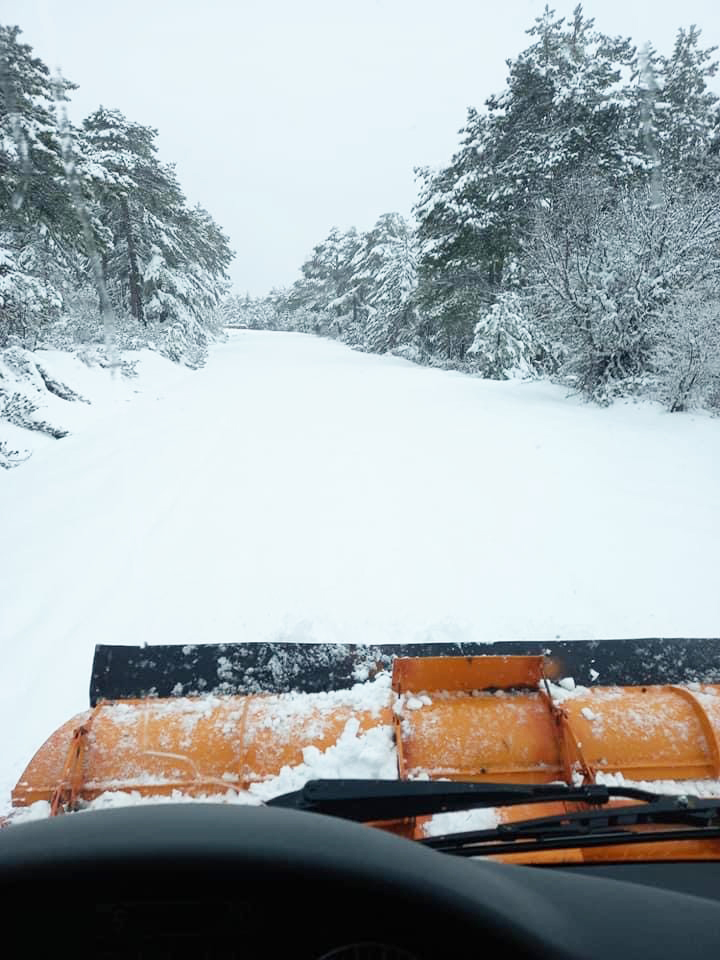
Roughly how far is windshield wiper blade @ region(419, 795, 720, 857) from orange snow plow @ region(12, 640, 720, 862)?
0.11 metres

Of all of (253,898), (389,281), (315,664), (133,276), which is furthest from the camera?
(389,281)

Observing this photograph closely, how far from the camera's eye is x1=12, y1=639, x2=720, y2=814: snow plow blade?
1753mm

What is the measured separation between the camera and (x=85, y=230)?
1316 centimetres

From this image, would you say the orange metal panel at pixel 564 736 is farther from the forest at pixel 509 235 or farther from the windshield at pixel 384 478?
the forest at pixel 509 235

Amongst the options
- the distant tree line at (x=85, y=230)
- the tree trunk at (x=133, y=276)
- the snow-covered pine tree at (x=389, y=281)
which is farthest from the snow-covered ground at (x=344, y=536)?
the snow-covered pine tree at (x=389, y=281)

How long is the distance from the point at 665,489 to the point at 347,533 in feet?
14.3

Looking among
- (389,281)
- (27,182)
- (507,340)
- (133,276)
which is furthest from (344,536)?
(389,281)

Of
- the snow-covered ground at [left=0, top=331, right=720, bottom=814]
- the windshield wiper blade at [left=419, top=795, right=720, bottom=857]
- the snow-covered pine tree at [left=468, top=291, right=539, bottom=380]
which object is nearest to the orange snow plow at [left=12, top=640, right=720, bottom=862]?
the windshield wiper blade at [left=419, top=795, right=720, bottom=857]

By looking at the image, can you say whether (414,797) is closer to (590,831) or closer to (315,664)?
(590,831)

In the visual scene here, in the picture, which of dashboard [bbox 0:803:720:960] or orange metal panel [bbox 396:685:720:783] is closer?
dashboard [bbox 0:803:720:960]

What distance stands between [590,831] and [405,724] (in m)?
0.75

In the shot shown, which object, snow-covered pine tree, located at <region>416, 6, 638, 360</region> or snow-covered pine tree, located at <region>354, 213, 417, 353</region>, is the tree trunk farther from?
snow-covered pine tree, located at <region>354, 213, 417, 353</region>

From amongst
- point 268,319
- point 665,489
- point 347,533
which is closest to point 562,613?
point 347,533

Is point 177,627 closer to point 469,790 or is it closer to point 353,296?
point 469,790
